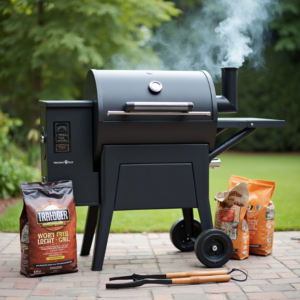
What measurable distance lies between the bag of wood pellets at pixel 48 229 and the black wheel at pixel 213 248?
31.5 inches

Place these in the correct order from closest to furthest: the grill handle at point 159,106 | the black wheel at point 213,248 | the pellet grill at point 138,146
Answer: the grill handle at point 159,106 → the pellet grill at point 138,146 → the black wheel at point 213,248

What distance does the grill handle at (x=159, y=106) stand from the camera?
2498 mm

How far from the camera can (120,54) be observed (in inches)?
345

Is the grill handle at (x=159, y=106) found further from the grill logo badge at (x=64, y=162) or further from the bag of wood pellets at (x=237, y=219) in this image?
the bag of wood pellets at (x=237, y=219)

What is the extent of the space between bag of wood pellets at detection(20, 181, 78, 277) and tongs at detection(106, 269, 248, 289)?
1.19 ft

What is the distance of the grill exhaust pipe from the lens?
2896 millimetres

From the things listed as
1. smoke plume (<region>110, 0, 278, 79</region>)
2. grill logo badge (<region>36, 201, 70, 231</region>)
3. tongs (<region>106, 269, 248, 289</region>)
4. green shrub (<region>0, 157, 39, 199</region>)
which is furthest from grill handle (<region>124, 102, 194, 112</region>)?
green shrub (<region>0, 157, 39, 199</region>)

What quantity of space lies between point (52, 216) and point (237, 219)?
124cm

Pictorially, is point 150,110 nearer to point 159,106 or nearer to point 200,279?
point 159,106

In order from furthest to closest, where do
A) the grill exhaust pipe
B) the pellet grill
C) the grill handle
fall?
the grill exhaust pipe < the pellet grill < the grill handle

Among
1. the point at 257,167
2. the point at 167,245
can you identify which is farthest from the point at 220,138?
the point at 167,245

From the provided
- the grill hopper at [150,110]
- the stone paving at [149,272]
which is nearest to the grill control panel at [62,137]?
the grill hopper at [150,110]

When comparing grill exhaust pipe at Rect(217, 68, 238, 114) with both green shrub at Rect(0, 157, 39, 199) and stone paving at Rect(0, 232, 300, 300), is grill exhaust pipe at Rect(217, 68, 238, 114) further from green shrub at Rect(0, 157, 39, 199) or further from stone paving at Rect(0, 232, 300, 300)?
green shrub at Rect(0, 157, 39, 199)

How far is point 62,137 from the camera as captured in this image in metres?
2.68
